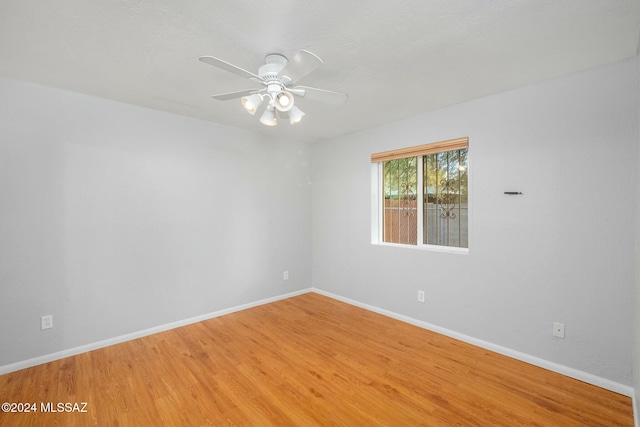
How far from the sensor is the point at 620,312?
2057 mm

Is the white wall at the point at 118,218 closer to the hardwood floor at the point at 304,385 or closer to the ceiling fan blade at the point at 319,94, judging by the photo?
the hardwood floor at the point at 304,385

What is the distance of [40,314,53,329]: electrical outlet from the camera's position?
2457 mm

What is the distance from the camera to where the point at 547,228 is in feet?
7.72

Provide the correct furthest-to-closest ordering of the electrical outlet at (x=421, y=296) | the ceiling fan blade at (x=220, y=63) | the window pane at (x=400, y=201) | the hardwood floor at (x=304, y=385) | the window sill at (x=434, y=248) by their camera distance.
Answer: the window pane at (x=400, y=201)
the electrical outlet at (x=421, y=296)
the window sill at (x=434, y=248)
the hardwood floor at (x=304, y=385)
the ceiling fan blade at (x=220, y=63)

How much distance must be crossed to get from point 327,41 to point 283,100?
0.44 meters

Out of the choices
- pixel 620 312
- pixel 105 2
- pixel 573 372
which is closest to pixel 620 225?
pixel 620 312

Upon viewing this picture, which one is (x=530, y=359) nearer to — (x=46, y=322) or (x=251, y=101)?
(x=251, y=101)

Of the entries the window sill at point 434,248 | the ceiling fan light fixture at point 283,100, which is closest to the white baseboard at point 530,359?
the window sill at point 434,248

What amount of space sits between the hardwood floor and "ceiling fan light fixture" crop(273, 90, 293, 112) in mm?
1969

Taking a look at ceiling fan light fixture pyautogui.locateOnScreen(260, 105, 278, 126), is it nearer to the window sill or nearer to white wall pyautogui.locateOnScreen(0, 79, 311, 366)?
white wall pyautogui.locateOnScreen(0, 79, 311, 366)

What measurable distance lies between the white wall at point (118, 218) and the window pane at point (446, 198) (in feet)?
6.71

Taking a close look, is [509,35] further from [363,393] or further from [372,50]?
[363,393]

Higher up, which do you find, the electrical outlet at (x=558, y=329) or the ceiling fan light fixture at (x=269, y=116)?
the ceiling fan light fixture at (x=269, y=116)

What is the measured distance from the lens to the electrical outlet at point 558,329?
2287mm
